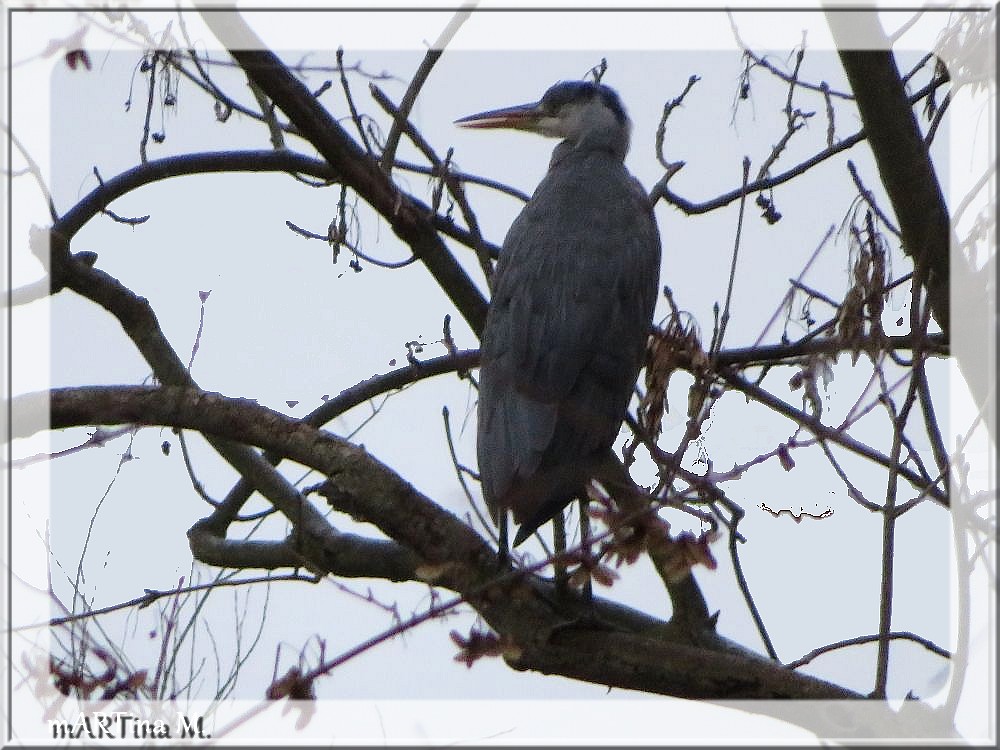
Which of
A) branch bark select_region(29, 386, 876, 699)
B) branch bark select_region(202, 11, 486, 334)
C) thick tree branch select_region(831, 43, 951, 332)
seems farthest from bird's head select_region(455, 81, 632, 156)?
branch bark select_region(29, 386, 876, 699)

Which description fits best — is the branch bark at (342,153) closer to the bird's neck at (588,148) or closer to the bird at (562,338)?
the bird at (562,338)

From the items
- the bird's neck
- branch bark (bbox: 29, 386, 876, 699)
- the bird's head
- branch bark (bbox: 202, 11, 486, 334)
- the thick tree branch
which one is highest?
the bird's head

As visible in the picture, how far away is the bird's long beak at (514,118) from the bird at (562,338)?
620mm

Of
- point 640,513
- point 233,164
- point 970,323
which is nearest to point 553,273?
point 233,164

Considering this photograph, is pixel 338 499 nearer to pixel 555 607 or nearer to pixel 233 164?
pixel 555 607

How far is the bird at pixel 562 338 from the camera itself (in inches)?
113

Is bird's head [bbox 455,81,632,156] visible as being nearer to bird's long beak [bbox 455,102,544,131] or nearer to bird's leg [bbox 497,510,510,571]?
bird's long beak [bbox 455,102,544,131]

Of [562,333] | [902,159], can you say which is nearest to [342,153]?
[562,333]

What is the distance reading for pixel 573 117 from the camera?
14.4 feet

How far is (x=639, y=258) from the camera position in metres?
3.46

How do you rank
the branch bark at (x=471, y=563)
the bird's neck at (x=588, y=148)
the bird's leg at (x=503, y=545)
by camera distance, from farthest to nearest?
the bird's neck at (x=588, y=148) → the bird's leg at (x=503, y=545) → the branch bark at (x=471, y=563)

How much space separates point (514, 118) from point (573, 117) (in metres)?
0.25

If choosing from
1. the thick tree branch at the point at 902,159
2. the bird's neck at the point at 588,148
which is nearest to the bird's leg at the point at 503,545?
the thick tree branch at the point at 902,159

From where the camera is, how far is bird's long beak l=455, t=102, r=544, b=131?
176 inches
